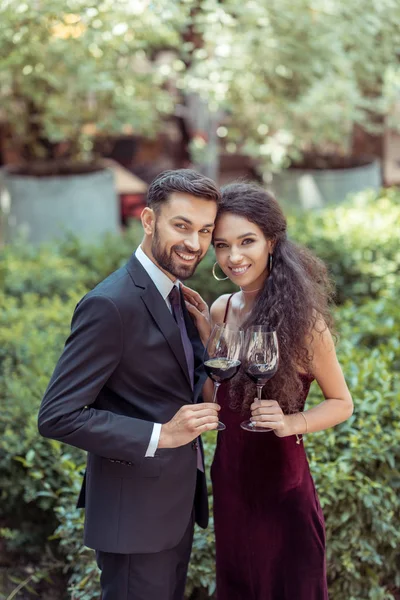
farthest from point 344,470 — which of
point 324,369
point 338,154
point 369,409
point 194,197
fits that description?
point 338,154

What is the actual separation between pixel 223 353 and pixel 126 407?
304mm

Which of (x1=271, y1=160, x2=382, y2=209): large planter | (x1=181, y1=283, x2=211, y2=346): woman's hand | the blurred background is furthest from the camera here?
(x1=271, y1=160, x2=382, y2=209): large planter

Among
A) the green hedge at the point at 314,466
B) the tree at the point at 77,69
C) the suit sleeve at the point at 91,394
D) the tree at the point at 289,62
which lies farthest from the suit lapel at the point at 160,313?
the tree at the point at 289,62

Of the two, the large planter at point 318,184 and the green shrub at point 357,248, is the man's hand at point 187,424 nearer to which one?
the green shrub at point 357,248

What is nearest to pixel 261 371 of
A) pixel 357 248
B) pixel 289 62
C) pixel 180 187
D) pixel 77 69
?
pixel 180 187

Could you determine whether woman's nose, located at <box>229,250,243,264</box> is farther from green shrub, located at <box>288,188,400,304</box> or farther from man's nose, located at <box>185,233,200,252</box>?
green shrub, located at <box>288,188,400,304</box>

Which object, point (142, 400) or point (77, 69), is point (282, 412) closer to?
point (142, 400)

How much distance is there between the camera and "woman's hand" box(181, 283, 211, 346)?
2518 millimetres

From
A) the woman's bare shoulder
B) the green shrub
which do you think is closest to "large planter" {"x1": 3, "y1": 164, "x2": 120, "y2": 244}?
the green shrub

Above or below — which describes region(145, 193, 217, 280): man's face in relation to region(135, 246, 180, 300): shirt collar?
above

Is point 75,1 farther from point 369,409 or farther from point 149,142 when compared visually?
point 149,142

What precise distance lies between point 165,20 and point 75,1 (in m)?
0.92

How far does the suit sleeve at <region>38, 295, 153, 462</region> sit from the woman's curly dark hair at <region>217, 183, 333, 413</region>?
1.63 ft

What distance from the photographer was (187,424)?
2029 mm
